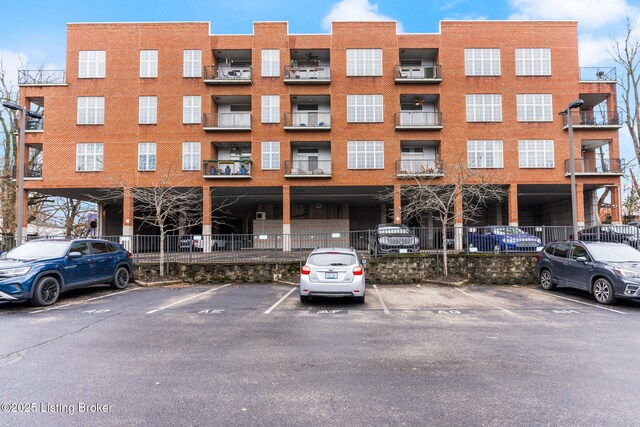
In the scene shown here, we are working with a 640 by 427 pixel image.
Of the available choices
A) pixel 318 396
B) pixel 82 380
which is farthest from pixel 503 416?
pixel 82 380

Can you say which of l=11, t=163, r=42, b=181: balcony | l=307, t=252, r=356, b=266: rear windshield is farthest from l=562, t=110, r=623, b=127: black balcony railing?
l=11, t=163, r=42, b=181: balcony

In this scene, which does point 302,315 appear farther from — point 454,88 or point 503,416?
point 454,88

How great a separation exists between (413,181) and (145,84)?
21.7 meters

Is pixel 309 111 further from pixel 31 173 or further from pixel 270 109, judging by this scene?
pixel 31 173

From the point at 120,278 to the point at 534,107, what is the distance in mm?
29299

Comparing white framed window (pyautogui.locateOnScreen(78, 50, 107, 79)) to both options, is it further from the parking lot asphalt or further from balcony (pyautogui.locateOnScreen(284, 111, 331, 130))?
the parking lot asphalt

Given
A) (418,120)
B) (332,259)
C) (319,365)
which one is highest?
(418,120)

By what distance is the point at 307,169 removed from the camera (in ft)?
91.3

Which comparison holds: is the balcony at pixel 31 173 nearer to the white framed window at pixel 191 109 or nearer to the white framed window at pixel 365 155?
the white framed window at pixel 191 109

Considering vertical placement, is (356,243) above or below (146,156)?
below

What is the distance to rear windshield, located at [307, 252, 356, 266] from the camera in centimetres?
952

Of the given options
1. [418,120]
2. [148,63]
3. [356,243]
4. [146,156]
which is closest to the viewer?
[356,243]

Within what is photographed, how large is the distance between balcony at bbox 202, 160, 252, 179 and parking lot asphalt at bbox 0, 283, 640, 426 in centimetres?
1789

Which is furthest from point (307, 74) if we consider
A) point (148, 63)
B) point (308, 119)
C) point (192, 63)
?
point (148, 63)
